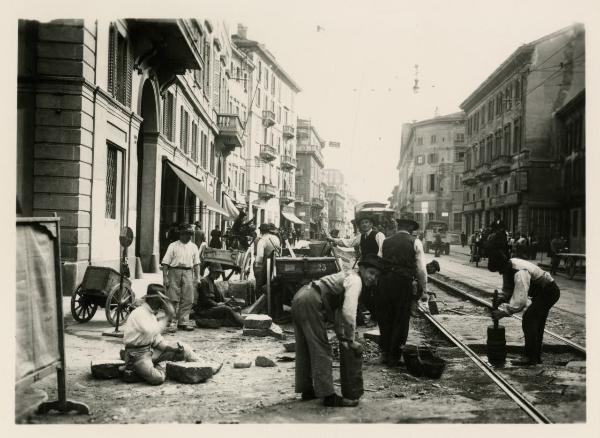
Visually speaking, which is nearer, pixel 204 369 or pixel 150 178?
pixel 204 369

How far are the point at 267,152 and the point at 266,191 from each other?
3297 millimetres

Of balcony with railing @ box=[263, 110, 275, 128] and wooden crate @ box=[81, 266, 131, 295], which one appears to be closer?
wooden crate @ box=[81, 266, 131, 295]

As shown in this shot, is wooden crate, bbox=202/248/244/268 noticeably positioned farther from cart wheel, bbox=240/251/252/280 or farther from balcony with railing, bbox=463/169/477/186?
balcony with railing, bbox=463/169/477/186

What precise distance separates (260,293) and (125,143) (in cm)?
625

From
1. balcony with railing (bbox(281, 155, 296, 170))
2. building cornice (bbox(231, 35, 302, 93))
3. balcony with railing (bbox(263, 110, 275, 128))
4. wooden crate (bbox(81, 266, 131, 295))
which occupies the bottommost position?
wooden crate (bbox(81, 266, 131, 295))

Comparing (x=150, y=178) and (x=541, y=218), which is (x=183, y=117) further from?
(x=541, y=218)

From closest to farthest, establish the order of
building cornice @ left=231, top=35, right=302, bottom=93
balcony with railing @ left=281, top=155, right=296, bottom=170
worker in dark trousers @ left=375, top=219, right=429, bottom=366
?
worker in dark trousers @ left=375, top=219, right=429, bottom=366, building cornice @ left=231, top=35, right=302, bottom=93, balcony with railing @ left=281, top=155, right=296, bottom=170

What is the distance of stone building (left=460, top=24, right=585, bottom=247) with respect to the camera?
3214 centimetres

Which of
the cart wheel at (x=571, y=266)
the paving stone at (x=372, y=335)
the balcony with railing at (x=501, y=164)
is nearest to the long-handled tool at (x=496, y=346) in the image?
the paving stone at (x=372, y=335)

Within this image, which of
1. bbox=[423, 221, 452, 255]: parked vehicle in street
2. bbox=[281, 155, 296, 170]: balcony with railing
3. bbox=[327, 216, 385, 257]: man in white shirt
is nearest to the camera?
bbox=[327, 216, 385, 257]: man in white shirt

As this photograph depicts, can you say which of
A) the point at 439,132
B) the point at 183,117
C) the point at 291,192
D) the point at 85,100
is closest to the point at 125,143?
the point at 85,100

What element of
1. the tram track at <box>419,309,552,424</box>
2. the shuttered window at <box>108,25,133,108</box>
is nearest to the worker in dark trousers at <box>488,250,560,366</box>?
Answer: the tram track at <box>419,309,552,424</box>

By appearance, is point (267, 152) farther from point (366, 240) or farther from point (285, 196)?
point (366, 240)

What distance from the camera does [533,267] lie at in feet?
23.7
